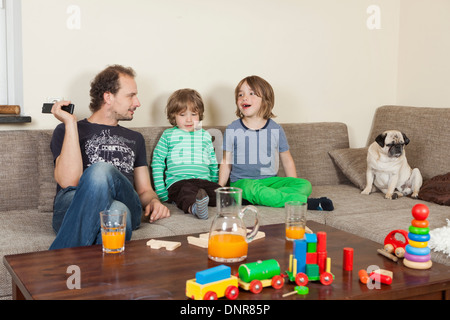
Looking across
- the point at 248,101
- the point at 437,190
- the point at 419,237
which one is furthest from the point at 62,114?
the point at 437,190

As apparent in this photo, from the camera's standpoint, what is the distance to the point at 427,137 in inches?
125

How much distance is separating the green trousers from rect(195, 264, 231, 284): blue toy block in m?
1.32

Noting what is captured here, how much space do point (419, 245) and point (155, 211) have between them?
1.16 m

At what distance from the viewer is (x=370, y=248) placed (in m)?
1.75

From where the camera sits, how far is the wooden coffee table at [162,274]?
52.5 inches

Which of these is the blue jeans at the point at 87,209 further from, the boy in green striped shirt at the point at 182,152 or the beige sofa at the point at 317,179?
the boy in green striped shirt at the point at 182,152

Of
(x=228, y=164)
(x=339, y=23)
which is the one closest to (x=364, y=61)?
Result: (x=339, y=23)

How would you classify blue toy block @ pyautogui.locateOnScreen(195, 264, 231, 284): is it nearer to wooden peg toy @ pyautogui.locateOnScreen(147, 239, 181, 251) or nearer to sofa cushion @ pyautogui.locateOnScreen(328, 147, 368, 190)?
wooden peg toy @ pyautogui.locateOnScreen(147, 239, 181, 251)

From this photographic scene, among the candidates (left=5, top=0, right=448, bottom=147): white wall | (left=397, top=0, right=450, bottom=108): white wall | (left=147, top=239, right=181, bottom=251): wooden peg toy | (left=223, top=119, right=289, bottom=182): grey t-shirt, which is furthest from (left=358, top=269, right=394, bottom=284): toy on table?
(left=397, top=0, right=450, bottom=108): white wall

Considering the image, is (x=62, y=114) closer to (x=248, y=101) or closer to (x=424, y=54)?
(x=248, y=101)

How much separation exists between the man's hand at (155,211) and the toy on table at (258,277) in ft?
3.32

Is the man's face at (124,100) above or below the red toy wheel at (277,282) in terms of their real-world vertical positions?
above

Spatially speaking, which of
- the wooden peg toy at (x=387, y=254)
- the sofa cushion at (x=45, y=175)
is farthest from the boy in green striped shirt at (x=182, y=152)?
the wooden peg toy at (x=387, y=254)
